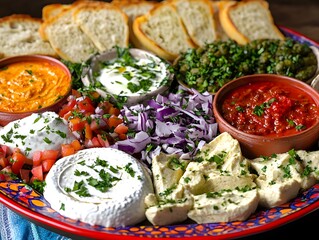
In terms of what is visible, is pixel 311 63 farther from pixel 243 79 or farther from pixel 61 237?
pixel 61 237

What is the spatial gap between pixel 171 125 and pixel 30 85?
1552mm

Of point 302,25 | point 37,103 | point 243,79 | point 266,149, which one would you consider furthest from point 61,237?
point 302,25

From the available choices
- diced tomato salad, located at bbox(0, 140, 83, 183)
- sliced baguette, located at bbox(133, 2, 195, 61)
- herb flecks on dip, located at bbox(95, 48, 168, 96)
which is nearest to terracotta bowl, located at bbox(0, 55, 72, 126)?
herb flecks on dip, located at bbox(95, 48, 168, 96)

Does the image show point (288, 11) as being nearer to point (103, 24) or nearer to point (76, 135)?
point (103, 24)

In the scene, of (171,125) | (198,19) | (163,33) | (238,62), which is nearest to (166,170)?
(171,125)

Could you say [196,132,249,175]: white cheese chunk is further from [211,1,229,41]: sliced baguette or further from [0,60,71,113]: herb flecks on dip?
[211,1,229,41]: sliced baguette

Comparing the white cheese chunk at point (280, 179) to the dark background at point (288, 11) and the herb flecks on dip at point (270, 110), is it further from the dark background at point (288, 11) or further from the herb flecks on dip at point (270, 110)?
the dark background at point (288, 11)

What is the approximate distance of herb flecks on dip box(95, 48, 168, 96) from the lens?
557 cm

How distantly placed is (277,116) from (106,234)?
1.89m

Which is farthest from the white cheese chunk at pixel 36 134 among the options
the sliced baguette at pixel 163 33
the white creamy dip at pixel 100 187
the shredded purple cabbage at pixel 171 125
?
the sliced baguette at pixel 163 33

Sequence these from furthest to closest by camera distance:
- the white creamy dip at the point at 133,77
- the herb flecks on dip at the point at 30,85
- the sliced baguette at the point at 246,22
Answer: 1. the sliced baguette at the point at 246,22
2. the white creamy dip at the point at 133,77
3. the herb flecks on dip at the point at 30,85

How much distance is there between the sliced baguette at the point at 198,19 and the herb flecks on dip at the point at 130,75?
0.83 meters

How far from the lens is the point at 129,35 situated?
656cm

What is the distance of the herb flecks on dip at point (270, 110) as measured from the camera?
493 cm
